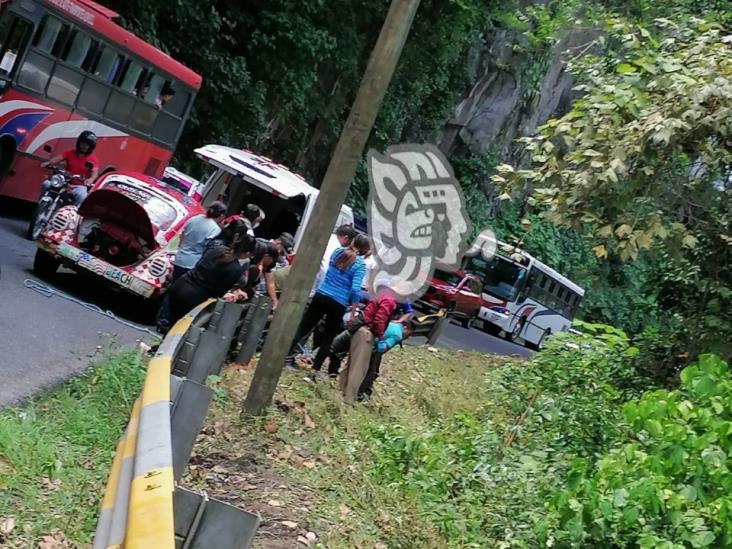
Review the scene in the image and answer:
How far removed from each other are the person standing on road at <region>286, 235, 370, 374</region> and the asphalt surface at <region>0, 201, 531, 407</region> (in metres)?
1.96

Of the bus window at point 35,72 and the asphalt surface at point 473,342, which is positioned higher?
the bus window at point 35,72

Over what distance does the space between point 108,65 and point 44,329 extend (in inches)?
321

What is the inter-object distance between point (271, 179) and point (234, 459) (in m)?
8.51

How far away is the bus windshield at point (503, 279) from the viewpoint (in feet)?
110

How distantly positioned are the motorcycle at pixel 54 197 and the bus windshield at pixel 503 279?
21.7m

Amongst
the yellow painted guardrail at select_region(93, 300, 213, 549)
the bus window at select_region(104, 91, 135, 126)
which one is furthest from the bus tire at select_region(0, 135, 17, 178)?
the yellow painted guardrail at select_region(93, 300, 213, 549)

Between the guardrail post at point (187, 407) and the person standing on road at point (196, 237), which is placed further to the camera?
the person standing on road at point (196, 237)

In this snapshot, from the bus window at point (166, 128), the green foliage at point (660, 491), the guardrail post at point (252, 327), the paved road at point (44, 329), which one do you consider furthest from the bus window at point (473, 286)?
the green foliage at point (660, 491)

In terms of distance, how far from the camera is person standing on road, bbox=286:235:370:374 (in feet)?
35.2

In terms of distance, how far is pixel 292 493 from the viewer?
21.7 feet

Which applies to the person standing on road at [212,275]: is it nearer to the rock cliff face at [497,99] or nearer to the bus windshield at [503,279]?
the bus windshield at [503,279]

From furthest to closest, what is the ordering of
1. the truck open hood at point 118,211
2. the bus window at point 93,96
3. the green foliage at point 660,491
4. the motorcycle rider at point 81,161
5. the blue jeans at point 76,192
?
the bus window at point 93,96
the motorcycle rider at point 81,161
the blue jeans at point 76,192
the truck open hood at point 118,211
the green foliage at point 660,491

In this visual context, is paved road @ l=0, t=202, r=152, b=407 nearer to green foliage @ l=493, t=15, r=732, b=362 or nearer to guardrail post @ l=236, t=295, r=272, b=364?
guardrail post @ l=236, t=295, r=272, b=364

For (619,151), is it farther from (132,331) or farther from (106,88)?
(106,88)
